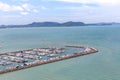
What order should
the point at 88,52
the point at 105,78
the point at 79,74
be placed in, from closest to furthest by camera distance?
the point at 105,78 → the point at 79,74 → the point at 88,52

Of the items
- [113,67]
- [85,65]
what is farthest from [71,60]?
[113,67]

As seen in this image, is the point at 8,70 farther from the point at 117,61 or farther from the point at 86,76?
the point at 117,61

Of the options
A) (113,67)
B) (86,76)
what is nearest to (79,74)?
(86,76)

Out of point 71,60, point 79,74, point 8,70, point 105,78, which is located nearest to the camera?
point 105,78

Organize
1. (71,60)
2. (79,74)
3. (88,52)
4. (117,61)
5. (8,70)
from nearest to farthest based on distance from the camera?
1. (79,74)
2. (8,70)
3. (117,61)
4. (71,60)
5. (88,52)

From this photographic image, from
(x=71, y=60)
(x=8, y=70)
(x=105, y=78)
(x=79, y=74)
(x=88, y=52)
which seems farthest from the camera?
(x=88, y=52)

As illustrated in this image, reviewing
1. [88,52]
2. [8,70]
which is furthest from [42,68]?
[88,52]

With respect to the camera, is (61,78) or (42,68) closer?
(61,78)

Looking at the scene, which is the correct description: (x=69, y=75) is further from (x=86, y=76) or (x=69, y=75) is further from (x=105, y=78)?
(x=105, y=78)

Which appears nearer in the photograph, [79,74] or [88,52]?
[79,74]
